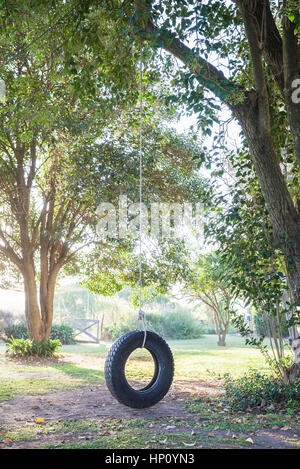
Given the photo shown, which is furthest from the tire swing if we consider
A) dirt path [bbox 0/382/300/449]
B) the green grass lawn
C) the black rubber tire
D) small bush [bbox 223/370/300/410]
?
the green grass lawn

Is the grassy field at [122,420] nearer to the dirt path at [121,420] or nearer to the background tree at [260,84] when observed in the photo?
the dirt path at [121,420]

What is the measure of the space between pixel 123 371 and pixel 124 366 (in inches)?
1.8

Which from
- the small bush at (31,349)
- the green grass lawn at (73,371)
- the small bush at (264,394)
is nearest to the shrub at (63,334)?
the green grass lawn at (73,371)

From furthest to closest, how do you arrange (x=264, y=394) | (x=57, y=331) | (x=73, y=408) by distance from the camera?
(x=57, y=331)
(x=73, y=408)
(x=264, y=394)

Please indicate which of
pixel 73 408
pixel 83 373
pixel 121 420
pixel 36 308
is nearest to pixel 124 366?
pixel 121 420

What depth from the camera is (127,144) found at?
7.70m

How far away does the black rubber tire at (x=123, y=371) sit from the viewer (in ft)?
12.6

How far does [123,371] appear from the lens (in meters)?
3.89

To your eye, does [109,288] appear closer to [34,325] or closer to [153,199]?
[34,325]

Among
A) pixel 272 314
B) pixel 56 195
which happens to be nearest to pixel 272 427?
pixel 272 314

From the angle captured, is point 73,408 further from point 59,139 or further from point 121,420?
point 59,139

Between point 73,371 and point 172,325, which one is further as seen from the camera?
point 172,325

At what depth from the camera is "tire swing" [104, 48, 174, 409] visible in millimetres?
3855
